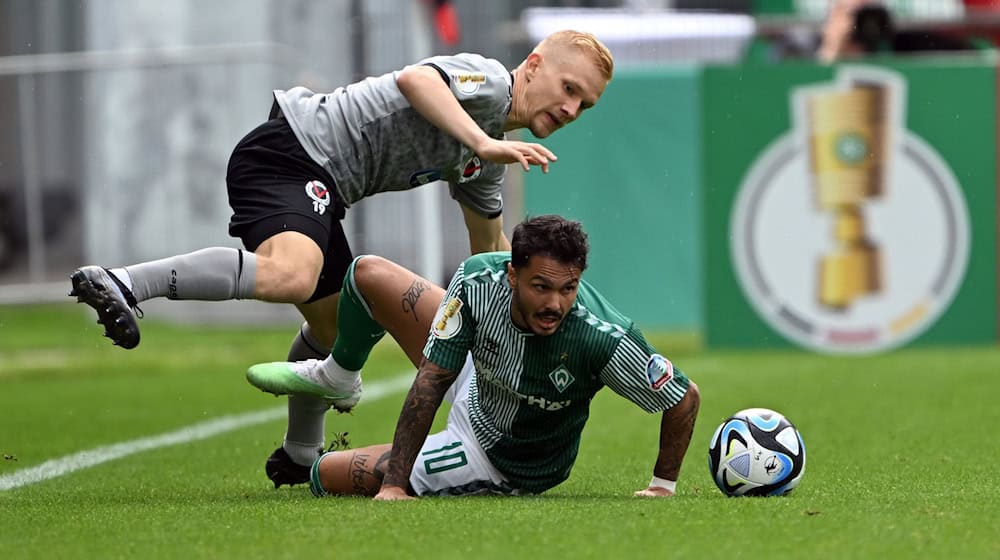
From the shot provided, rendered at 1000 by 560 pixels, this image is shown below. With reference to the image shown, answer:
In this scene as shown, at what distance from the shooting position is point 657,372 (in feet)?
15.8

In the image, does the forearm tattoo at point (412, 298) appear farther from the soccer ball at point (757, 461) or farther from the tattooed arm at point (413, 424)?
the soccer ball at point (757, 461)

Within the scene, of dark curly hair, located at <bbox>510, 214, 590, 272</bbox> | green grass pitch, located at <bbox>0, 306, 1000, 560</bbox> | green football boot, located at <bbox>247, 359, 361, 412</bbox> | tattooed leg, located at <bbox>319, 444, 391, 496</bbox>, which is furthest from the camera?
green football boot, located at <bbox>247, 359, 361, 412</bbox>

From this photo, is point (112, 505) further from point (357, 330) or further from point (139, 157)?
point (139, 157)

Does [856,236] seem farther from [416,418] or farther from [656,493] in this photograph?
[416,418]

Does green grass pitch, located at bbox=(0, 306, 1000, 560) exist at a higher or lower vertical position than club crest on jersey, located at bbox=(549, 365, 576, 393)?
lower

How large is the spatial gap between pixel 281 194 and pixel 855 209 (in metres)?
7.00

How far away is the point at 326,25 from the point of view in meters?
15.6

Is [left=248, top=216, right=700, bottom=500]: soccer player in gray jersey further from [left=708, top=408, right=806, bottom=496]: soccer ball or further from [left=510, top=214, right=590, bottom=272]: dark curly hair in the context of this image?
[left=708, top=408, right=806, bottom=496]: soccer ball

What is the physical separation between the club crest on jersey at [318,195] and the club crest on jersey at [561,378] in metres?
1.16

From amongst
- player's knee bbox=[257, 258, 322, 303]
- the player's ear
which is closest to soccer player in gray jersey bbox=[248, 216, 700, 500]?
player's knee bbox=[257, 258, 322, 303]

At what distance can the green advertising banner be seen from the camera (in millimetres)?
11773

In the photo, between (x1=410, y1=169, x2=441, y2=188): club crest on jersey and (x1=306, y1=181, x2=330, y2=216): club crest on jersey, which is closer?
(x1=306, y1=181, x2=330, y2=216): club crest on jersey

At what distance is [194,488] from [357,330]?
81 centimetres

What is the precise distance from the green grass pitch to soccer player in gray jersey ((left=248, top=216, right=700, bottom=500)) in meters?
0.17
